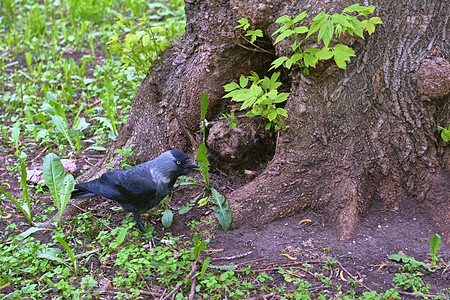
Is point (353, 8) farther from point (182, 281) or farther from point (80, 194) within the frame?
point (80, 194)

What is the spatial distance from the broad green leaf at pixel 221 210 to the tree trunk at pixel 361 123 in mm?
64

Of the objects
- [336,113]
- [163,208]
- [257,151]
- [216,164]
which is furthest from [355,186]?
[163,208]

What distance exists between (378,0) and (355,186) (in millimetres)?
1446

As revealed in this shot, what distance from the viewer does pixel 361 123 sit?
3.77 metres

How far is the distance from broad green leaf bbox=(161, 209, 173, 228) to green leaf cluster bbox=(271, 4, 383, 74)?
5.13ft

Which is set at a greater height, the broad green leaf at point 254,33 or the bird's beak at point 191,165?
the broad green leaf at point 254,33

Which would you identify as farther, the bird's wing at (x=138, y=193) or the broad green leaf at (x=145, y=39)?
the broad green leaf at (x=145, y=39)

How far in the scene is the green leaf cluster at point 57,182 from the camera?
4035mm

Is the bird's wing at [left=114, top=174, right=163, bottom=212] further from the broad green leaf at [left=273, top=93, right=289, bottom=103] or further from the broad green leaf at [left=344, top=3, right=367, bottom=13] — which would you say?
the broad green leaf at [left=344, top=3, right=367, bottom=13]

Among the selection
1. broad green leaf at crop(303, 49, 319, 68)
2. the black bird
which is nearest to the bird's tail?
the black bird

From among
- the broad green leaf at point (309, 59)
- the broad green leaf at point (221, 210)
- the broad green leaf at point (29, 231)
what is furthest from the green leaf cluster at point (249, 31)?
the broad green leaf at point (29, 231)

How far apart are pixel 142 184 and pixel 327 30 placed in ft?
6.38

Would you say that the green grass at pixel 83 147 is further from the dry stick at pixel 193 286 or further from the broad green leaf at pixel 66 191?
the broad green leaf at pixel 66 191

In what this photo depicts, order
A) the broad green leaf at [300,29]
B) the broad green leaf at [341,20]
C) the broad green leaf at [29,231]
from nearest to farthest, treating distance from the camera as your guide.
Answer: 1. the broad green leaf at [341,20]
2. the broad green leaf at [300,29]
3. the broad green leaf at [29,231]
